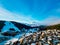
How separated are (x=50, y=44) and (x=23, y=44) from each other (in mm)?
9291

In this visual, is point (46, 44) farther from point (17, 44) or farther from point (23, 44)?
point (17, 44)

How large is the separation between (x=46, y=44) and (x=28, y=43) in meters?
7.72

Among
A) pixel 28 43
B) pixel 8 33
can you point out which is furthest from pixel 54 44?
pixel 8 33

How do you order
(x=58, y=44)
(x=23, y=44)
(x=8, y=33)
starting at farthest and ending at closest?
1. (x=8, y=33)
2. (x=23, y=44)
3. (x=58, y=44)

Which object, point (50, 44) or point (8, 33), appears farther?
point (8, 33)

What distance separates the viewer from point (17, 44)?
50844 millimetres

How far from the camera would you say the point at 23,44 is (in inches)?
1897

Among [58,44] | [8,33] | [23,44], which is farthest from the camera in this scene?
[8,33]

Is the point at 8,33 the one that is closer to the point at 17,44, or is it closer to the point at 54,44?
the point at 17,44

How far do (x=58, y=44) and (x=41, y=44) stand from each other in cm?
460

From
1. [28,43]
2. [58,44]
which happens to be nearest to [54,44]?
[58,44]

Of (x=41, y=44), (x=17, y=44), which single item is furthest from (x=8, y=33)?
(x=41, y=44)

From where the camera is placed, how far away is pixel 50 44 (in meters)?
42.2

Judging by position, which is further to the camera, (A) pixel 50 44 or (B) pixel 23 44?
(B) pixel 23 44
